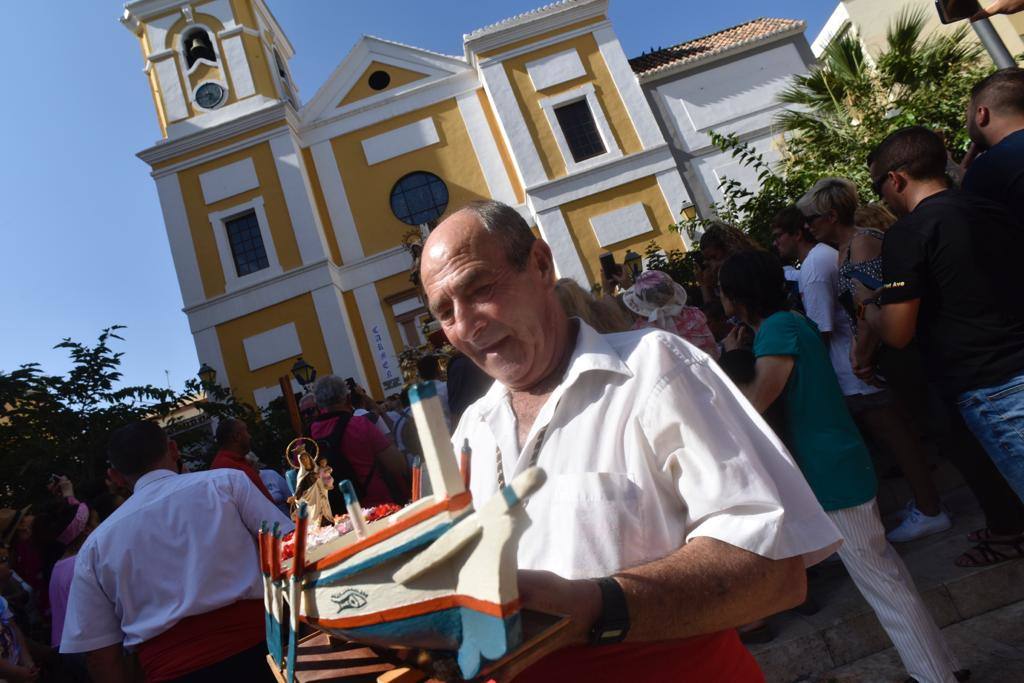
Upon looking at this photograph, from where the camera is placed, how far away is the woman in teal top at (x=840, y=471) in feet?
8.98

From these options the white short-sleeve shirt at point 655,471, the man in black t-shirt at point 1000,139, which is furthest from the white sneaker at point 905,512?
the white short-sleeve shirt at point 655,471

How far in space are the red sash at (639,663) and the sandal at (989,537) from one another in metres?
2.92

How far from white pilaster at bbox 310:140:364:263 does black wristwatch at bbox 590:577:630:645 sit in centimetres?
1942

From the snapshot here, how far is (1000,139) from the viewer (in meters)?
2.77

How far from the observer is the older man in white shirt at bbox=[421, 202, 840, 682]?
1203mm

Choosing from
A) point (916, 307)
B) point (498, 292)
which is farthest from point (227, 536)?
point (916, 307)

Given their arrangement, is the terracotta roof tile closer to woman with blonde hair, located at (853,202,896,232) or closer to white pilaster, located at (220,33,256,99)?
white pilaster, located at (220,33,256,99)

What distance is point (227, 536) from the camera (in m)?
3.11

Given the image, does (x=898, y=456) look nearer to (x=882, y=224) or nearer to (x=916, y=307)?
(x=882, y=224)

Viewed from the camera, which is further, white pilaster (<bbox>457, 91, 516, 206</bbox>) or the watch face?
the watch face

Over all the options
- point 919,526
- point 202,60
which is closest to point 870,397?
point 919,526

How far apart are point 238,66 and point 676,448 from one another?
2248 centimetres

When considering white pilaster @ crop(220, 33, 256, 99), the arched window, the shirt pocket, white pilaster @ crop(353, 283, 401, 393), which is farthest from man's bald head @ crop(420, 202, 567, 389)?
the arched window

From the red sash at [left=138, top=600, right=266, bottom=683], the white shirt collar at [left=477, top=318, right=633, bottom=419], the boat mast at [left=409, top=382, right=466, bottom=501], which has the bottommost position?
the red sash at [left=138, top=600, right=266, bottom=683]
